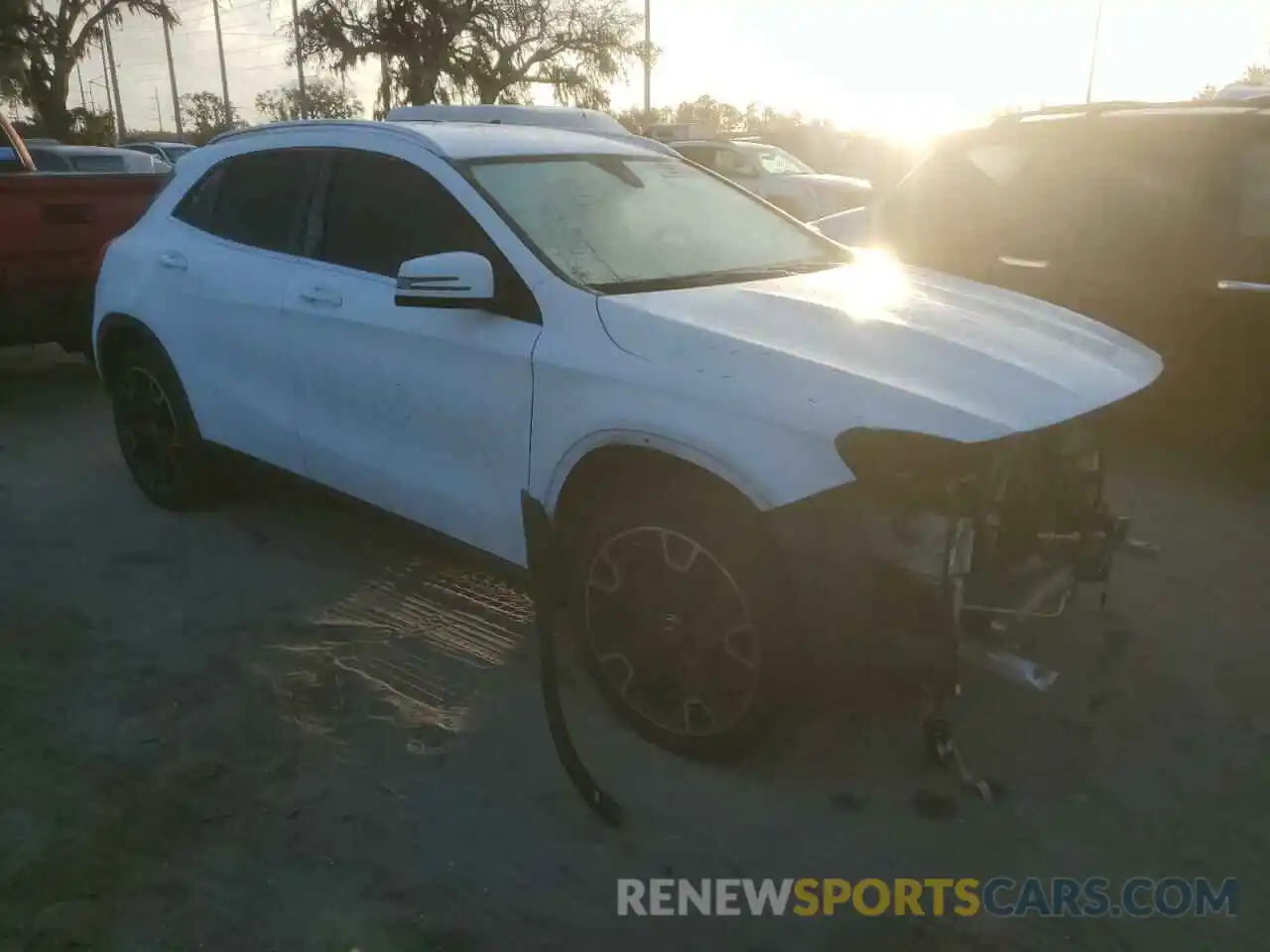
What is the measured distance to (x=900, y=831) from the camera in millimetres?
2732

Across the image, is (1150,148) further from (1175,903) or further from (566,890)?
(566,890)

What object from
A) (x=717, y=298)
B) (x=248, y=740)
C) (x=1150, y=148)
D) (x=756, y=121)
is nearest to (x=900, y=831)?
Result: (x=717, y=298)

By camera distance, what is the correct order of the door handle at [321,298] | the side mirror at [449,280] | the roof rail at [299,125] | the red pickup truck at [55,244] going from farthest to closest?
the red pickup truck at [55,244], the roof rail at [299,125], the door handle at [321,298], the side mirror at [449,280]

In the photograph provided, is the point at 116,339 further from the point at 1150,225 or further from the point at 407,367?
the point at 1150,225

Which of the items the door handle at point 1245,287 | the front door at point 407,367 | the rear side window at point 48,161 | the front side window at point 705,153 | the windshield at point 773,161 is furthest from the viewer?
the windshield at point 773,161

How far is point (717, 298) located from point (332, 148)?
1773mm

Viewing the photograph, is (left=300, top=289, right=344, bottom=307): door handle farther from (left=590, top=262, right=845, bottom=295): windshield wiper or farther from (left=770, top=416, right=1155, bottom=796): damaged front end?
(left=770, top=416, right=1155, bottom=796): damaged front end

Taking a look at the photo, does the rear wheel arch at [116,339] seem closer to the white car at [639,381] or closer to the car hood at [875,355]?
the white car at [639,381]

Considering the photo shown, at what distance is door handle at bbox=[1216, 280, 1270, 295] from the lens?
4.64m

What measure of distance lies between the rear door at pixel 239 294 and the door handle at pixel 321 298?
122 millimetres

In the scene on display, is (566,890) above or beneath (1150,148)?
beneath

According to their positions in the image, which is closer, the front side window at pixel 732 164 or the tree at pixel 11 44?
the front side window at pixel 732 164

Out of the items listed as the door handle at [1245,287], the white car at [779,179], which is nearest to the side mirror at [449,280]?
the door handle at [1245,287]

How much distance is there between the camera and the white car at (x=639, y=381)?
2.57 m
